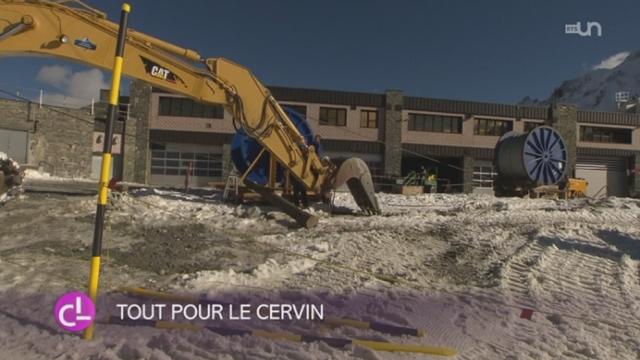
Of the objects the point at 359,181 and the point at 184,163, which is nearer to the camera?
the point at 359,181

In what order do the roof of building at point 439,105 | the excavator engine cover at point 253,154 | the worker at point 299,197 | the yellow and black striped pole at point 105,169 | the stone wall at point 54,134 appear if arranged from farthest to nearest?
the roof of building at point 439,105, the stone wall at point 54,134, the excavator engine cover at point 253,154, the worker at point 299,197, the yellow and black striped pole at point 105,169

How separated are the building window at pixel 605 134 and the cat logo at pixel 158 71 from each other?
4223 cm

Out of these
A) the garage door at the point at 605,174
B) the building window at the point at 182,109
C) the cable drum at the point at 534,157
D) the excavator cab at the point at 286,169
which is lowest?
the excavator cab at the point at 286,169

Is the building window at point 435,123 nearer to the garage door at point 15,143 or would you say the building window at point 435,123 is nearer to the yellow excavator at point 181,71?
the yellow excavator at point 181,71

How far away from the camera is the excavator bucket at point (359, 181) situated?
11203mm

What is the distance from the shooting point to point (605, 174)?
41.4 meters

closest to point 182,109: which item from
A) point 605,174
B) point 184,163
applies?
point 184,163

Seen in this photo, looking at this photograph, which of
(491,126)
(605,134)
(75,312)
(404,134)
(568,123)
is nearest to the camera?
(75,312)

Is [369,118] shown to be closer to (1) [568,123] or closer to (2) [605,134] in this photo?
(1) [568,123]

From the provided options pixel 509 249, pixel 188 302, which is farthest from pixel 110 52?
pixel 509 249

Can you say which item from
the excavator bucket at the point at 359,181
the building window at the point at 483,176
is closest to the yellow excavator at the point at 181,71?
the excavator bucket at the point at 359,181

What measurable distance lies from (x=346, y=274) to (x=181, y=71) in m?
4.87

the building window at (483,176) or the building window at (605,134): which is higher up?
the building window at (605,134)

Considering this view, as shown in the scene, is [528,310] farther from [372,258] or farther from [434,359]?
[372,258]
